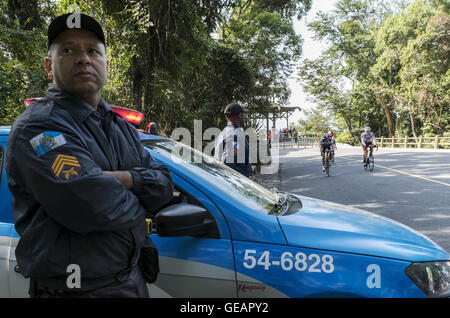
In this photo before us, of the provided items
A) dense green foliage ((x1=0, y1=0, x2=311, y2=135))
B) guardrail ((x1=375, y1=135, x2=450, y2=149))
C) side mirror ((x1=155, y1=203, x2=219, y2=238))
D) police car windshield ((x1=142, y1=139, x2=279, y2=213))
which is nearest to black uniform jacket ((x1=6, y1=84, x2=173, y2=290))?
side mirror ((x1=155, y1=203, x2=219, y2=238))

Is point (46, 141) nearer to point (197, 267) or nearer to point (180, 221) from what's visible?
point (180, 221)

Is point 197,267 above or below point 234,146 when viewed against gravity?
below

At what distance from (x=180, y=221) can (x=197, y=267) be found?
0.33 metres

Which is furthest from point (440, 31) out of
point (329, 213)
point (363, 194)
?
point (329, 213)

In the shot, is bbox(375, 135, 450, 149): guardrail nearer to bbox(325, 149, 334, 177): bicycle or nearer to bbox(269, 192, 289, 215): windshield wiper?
bbox(325, 149, 334, 177): bicycle

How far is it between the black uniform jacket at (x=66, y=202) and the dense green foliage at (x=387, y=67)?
32095 mm

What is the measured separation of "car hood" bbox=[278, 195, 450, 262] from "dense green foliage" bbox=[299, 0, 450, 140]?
101 feet

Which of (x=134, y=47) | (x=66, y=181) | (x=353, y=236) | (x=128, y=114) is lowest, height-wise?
(x=353, y=236)

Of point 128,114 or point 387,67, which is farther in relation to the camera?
point 387,67

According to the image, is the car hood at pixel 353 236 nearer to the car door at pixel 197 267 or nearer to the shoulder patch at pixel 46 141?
the car door at pixel 197 267

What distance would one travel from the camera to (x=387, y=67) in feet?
111

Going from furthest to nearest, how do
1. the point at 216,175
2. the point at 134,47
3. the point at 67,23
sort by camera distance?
the point at 134,47 < the point at 216,175 < the point at 67,23

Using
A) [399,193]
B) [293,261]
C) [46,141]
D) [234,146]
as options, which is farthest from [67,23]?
[399,193]

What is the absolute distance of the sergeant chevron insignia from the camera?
1.18m
